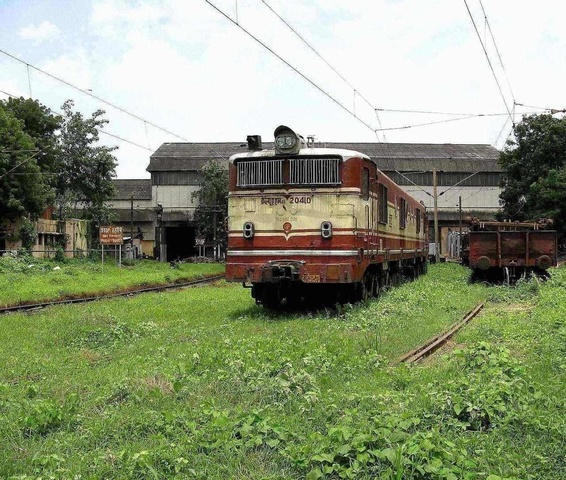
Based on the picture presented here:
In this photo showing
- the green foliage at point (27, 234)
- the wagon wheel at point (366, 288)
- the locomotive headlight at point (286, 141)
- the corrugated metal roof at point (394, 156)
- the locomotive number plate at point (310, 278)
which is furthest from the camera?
the corrugated metal roof at point (394, 156)

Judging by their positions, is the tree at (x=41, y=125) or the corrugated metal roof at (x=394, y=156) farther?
the corrugated metal roof at (x=394, y=156)

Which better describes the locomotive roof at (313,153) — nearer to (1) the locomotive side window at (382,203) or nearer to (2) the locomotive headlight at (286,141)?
(2) the locomotive headlight at (286,141)

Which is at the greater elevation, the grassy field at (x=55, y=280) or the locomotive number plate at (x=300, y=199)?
the locomotive number plate at (x=300, y=199)

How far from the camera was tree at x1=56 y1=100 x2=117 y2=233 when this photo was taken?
48656 mm

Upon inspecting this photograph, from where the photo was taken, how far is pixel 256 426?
215 inches

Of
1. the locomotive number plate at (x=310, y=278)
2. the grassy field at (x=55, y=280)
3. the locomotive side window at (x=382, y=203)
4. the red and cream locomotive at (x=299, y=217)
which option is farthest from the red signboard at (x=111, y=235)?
the locomotive number plate at (x=310, y=278)

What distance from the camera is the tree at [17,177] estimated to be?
3512 centimetres

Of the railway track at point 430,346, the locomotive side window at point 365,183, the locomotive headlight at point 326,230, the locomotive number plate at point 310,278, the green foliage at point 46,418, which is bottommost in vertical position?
the railway track at point 430,346

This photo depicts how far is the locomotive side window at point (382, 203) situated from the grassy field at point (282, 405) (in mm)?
5255

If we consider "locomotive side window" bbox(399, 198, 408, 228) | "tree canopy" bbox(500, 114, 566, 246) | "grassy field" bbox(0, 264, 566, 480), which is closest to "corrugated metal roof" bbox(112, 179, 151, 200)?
"tree canopy" bbox(500, 114, 566, 246)

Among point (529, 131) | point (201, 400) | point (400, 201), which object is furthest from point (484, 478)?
point (529, 131)

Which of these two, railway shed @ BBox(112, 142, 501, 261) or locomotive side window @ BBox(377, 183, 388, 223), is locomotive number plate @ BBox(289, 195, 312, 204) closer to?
locomotive side window @ BBox(377, 183, 388, 223)

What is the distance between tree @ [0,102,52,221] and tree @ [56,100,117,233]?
419 inches

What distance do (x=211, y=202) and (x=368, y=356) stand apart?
153ft
